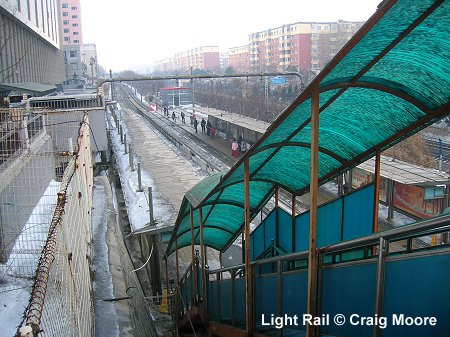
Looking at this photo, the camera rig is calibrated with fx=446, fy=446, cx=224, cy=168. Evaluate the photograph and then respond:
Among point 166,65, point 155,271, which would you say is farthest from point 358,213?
point 166,65

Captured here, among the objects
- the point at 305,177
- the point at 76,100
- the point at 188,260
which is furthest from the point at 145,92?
the point at 305,177

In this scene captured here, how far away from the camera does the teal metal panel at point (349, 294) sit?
276 centimetres

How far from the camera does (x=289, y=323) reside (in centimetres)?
375

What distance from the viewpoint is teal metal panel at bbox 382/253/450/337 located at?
2283mm

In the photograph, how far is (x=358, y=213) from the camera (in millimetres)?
4359

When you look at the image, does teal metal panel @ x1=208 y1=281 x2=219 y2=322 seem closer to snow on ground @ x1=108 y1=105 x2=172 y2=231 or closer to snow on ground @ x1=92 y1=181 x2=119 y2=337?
snow on ground @ x1=92 y1=181 x2=119 y2=337

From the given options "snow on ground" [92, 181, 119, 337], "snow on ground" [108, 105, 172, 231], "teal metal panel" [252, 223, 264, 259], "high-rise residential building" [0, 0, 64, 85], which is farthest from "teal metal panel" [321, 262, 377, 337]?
"high-rise residential building" [0, 0, 64, 85]

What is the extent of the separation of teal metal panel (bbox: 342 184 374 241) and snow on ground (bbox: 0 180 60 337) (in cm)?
323

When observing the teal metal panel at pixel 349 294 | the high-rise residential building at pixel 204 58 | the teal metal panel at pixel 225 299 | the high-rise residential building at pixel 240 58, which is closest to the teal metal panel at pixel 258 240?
the teal metal panel at pixel 225 299

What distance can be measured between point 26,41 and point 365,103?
87.6ft

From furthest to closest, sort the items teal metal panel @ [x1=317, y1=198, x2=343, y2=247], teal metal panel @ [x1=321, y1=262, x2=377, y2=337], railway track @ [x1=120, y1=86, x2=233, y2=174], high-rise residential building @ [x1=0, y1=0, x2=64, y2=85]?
railway track @ [x1=120, y1=86, x2=233, y2=174], high-rise residential building @ [x1=0, y1=0, x2=64, y2=85], teal metal panel @ [x1=317, y1=198, x2=343, y2=247], teal metal panel @ [x1=321, y1=262, x2=377, y2=337]

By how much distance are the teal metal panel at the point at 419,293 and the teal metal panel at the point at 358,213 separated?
1671 millimetres

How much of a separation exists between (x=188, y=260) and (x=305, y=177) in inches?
256

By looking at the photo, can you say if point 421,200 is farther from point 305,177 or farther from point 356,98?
point 356,98
